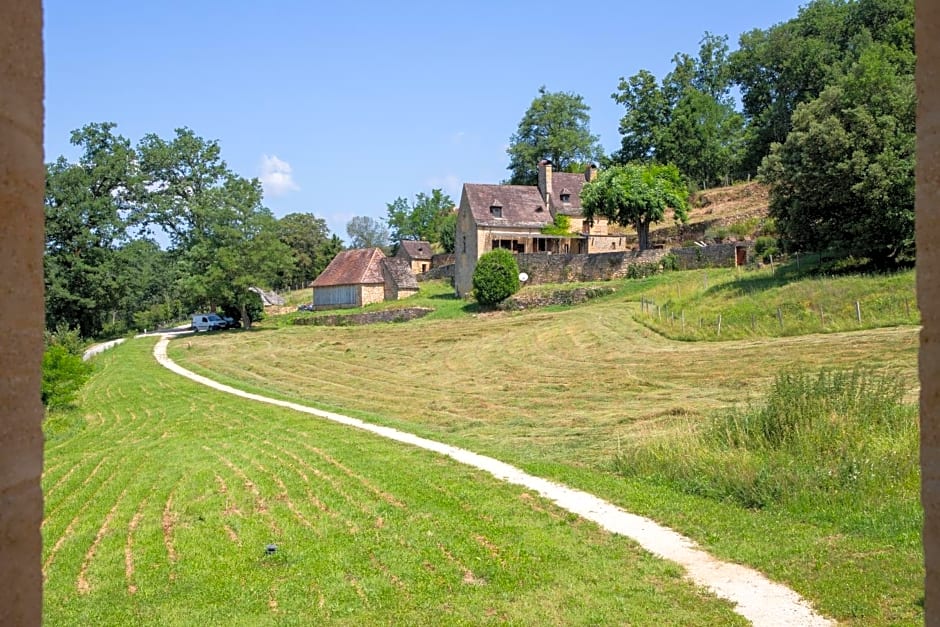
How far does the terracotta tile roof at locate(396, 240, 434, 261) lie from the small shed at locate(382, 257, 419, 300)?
1597cm

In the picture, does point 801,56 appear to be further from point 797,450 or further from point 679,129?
point 797,450

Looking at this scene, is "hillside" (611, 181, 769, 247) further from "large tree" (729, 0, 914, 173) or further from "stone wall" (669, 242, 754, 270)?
"stone wall" (669, 242, 754, 270)

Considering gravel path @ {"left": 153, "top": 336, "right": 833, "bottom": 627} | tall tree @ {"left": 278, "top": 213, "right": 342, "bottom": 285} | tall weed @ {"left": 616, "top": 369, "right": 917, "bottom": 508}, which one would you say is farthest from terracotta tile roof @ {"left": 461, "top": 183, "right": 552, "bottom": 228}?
tall weed @ {"left": 616, "top": 369, "right": 917, "bottom": 508}

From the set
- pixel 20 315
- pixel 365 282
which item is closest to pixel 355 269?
pixel 365 282

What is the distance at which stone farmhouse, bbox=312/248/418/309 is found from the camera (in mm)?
66688

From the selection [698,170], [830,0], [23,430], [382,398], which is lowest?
[382,398]

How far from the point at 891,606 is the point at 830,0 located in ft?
281

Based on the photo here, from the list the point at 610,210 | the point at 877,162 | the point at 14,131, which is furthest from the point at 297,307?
the point at 14,131

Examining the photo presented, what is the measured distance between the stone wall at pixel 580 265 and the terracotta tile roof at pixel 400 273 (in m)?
11.7

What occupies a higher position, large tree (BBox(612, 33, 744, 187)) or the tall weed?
large tree (BBox(612, 33, 744, 187))

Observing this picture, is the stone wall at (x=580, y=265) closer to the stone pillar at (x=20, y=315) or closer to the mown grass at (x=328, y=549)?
the mown grass at (x=328, y=549)

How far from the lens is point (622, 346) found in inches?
1284

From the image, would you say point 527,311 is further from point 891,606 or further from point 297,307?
point 891,606

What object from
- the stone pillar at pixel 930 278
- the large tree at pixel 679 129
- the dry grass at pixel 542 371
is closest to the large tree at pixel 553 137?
the large tree at pixel 679 129
